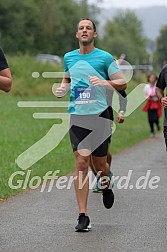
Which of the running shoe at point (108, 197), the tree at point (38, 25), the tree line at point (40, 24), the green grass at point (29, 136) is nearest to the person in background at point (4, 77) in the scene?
the running shoe at point (108, 197)

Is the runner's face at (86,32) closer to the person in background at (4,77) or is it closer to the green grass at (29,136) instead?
the person in background at (4,77)

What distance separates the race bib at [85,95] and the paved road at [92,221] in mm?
1349

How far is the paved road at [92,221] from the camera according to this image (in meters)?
7.34

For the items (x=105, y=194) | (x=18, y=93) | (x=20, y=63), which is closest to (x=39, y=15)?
(x=20, y=63)

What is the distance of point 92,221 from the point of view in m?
8.77

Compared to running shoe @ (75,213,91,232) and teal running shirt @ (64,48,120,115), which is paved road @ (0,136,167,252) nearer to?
running shoe @ (75,213,91,232)

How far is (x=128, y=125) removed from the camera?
26656mm

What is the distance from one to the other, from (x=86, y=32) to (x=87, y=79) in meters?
0.50

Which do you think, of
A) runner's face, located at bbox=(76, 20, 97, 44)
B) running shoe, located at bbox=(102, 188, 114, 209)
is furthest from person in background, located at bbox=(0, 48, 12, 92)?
running shoe, located at bbox=(102, 188, 114, 209)

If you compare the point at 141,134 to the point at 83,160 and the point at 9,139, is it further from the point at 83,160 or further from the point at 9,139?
the point at 83,160

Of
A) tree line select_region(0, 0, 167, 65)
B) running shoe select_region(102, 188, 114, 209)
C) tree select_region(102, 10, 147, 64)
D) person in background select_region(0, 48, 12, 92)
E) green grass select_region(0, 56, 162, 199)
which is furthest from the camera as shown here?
tree select_region(102, 10, 147, 64)

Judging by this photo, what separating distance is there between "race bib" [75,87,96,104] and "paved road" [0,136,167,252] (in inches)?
53.1

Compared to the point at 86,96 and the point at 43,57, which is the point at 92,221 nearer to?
the point at 86,96

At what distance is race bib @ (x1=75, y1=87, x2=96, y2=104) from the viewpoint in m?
8.22
